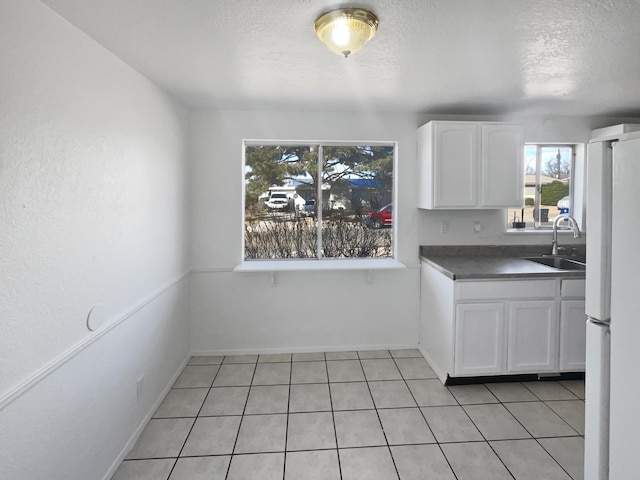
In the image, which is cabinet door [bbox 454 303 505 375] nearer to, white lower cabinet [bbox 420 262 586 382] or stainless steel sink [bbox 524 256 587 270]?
white lower cabinet [bbox 420 262 586 382]

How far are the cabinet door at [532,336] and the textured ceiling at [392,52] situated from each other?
1587 millimetres

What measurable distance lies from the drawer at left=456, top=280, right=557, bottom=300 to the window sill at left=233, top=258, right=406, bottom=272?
0.63 meters

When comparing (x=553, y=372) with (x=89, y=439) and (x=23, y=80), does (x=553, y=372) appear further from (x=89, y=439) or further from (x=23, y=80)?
(x=23, y=80)

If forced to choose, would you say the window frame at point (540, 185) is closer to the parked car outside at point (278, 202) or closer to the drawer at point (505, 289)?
the drawer at point (505, 289)

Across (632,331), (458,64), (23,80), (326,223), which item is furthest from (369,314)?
(23,80)

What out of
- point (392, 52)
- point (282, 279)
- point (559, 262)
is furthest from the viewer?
point (282, 279)

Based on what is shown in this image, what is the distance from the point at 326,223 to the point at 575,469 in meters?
2.44

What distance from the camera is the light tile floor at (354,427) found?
1.97 m

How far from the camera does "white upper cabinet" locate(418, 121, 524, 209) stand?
10.1ft

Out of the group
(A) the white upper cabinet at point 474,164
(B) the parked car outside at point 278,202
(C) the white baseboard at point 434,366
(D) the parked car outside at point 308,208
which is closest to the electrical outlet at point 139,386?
(B) the parked car outside at point 278,202

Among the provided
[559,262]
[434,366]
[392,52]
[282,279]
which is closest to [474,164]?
[559,262]

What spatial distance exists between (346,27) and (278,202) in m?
2.05

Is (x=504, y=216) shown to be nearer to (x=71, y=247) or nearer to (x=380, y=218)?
(x=380, y=218)

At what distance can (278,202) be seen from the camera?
349cm
